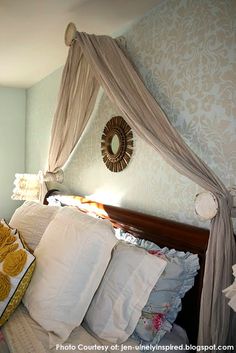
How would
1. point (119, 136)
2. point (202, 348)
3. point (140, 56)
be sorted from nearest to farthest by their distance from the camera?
point (202, 348)
point (140, 56)
point (119, 136)

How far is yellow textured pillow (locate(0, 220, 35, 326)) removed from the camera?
1.30 meters

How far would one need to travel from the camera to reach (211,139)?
134 cm

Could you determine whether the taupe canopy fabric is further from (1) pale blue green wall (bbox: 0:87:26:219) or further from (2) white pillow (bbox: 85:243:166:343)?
(1) pale blue green wall (bbox: 0:87:26:219)

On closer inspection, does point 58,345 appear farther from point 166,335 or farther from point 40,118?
point 40,118

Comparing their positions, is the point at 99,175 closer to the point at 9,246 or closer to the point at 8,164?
the point at 9,246

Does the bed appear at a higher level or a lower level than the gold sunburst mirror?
lower

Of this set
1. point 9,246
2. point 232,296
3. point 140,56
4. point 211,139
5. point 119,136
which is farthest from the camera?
point 119,136

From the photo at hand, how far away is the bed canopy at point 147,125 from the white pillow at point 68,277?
1.62ft

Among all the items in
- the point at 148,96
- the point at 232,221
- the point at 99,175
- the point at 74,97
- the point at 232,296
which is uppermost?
the point at 74,97

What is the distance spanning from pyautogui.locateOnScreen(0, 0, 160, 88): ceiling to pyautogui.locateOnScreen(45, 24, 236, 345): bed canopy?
0.23 metres

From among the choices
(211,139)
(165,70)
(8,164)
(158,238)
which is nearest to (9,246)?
(158,238)

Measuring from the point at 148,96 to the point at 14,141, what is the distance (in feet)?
10.4

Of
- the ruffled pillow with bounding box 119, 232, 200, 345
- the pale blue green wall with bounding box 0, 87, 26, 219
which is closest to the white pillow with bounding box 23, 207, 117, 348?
the ruffled pillow with bounding box 119, 232, 200, 345

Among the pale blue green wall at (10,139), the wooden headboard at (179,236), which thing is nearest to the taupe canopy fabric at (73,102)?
the wooden headboard at (179,236)
